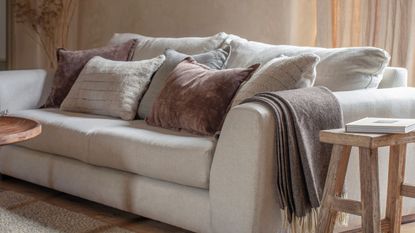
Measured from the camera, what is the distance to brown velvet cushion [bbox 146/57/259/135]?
3.19 metres

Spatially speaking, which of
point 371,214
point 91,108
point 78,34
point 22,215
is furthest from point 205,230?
point 78,34

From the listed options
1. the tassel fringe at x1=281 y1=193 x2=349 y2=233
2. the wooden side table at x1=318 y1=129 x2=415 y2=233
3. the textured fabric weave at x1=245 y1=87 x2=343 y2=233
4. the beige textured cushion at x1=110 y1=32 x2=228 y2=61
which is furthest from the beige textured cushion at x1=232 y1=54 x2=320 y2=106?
the beige textured cushion at x1=110 y1=32 x2=228 y2=61

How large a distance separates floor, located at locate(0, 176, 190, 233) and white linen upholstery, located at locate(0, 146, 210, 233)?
0.07 meters

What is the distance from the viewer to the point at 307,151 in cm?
276

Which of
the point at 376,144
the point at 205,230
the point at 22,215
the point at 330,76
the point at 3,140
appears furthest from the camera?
the point at 22,215

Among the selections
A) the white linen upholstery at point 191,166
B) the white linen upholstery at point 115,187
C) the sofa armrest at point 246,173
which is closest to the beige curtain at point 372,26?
the white linen upholstery at point 191,166

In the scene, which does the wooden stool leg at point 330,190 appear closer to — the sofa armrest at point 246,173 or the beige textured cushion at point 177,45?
the sofa armrest at point 246,173

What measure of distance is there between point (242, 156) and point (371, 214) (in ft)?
1.69

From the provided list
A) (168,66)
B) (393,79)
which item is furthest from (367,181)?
(168,66)

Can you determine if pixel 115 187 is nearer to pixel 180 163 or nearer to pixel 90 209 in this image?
pixel 90 209

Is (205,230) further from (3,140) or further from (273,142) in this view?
(3,140)

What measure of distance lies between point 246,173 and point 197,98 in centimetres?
65

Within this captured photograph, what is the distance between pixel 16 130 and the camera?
2.85 metres

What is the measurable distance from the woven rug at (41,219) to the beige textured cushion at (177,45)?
1.03 meters
